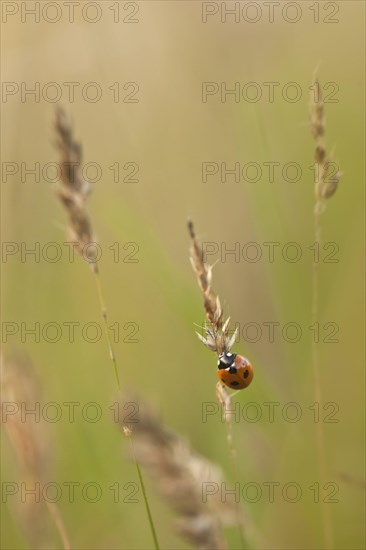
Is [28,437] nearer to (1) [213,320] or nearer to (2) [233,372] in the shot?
(1) [213,320]

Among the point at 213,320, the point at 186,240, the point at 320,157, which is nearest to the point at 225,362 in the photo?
the point at 213,320

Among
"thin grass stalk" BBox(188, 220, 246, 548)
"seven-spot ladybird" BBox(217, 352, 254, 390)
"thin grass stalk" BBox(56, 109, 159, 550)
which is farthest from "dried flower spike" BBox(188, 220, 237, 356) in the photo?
Answer: "seven-spot ladybird" BBox(217, 352, 254, 390)

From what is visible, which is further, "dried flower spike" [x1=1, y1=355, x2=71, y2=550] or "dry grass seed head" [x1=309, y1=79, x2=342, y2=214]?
"dry grass seed head" [x1=309, y1=79, x2=342, y2=214]

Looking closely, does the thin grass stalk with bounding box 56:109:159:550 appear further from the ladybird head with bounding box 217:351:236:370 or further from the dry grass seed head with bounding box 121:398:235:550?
the ladybird head with bounding box 217:351:236:370

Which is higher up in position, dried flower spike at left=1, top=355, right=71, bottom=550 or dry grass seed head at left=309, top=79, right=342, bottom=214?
dry grass seed head at left=309, top=79, right=342, bottom=214

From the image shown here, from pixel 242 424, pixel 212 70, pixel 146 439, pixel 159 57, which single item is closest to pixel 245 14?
pixel 212 70

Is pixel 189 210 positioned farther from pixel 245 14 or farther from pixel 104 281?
pixel 245 14

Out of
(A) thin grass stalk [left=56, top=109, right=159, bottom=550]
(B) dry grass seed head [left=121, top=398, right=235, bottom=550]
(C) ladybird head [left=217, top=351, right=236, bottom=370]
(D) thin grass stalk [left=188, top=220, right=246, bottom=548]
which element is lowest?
(B) dry grass seed head [left=121, top=398, right=235, bottom=550]

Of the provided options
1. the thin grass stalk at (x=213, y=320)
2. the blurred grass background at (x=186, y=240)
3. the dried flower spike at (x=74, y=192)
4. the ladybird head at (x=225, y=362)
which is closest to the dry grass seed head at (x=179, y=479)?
the thin grass stalk at (x=213, y=320)
